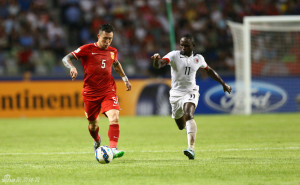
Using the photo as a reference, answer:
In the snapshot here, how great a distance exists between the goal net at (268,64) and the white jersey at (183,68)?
11905mm

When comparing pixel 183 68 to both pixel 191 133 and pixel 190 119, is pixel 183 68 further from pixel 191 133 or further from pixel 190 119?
pixel 191 133

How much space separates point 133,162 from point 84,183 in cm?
224

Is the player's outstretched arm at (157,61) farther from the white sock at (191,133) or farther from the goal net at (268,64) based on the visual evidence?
the goal net at (268,64)

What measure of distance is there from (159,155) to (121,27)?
55.9 feet

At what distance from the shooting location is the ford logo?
880 inches

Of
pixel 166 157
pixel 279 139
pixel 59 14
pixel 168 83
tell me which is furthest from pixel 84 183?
pixel 59 14

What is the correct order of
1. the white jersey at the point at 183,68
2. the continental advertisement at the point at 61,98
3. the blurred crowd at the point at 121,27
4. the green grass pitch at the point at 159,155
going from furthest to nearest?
the blurred crowd at the point at 121,27 → the continental advertisement at the point at 61,98 → the white jersey at the point at 183,68 → the green grass pitch at the point at 159,155

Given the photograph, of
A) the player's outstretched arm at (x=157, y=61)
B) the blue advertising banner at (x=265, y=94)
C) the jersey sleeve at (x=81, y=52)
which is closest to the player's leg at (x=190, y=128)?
the player's outstretched arm at (x=157, y=61)

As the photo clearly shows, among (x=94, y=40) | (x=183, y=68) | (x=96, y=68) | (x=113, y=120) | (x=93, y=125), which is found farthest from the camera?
(x=94, y=40)

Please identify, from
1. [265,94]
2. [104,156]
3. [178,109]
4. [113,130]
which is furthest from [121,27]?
[104,156]

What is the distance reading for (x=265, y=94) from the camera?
22.4m

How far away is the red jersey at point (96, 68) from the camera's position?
33.4ft

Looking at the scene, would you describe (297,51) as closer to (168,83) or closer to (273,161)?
(168,83)

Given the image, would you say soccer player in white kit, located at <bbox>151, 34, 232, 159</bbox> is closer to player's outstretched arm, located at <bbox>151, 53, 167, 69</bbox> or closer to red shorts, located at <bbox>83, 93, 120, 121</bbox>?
player's outstretched arm, located at <bbox>151, 53, 167, 69</bbox>
